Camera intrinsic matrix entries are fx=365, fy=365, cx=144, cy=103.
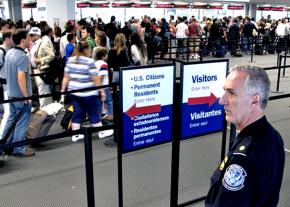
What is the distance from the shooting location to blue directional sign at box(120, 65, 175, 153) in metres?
2.94

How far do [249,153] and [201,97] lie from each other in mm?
1911

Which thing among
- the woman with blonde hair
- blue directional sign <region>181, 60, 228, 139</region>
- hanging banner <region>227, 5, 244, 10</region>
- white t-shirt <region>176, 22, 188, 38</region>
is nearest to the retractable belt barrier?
blue directional sign <region>181, 60, 228, 139</region>

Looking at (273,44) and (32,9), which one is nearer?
(273,44)

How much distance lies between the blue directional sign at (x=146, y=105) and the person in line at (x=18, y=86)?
84.5 inches

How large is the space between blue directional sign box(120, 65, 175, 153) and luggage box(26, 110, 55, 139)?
2.64 m

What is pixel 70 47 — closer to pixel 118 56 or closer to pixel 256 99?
pixel 118 56

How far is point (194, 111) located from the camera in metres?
3.29

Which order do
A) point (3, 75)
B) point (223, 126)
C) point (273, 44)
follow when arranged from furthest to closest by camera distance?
point (273, 44) < point (3, 75) < point (223, 126)

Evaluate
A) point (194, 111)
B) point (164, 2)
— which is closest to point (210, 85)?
point (194, 111)

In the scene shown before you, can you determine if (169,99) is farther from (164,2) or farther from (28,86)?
(164,2)

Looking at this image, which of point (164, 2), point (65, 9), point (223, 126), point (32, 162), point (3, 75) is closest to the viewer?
point (223, 126)

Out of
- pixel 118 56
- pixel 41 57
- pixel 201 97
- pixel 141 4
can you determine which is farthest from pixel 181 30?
pixel 141 4

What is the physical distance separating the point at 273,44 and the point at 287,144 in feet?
44.0

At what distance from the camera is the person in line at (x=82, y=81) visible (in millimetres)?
5055
